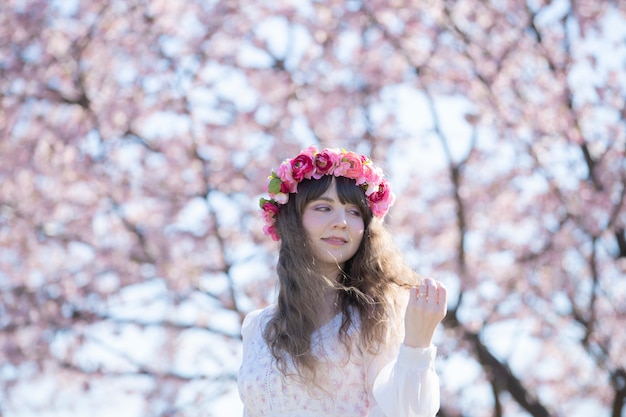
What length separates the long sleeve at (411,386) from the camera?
8.81 feet

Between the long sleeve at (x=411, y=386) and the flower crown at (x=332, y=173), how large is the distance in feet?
1.85

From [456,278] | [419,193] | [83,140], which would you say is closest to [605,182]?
[456,278]

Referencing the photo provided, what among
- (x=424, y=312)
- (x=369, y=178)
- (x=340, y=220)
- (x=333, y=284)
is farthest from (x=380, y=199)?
(x=424, y=312)

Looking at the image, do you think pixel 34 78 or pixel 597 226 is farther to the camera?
pixel 34 78

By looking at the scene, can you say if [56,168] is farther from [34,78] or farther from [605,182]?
[605,182]

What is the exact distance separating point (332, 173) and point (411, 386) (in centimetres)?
72

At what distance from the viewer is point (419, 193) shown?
834 cm

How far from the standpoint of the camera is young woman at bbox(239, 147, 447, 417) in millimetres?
2709

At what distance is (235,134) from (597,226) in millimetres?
2702

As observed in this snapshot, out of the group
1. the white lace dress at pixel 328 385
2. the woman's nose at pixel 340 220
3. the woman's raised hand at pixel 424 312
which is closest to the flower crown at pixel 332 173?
the woman's nose at pixel 340 220

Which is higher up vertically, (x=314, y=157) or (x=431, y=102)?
(x=431, y=102)

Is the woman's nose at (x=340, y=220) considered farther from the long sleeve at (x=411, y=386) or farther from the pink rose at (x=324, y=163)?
the long sleeve at (x=411, y=386)

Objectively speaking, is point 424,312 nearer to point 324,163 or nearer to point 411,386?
point 411,386

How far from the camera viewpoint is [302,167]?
3152 mm
